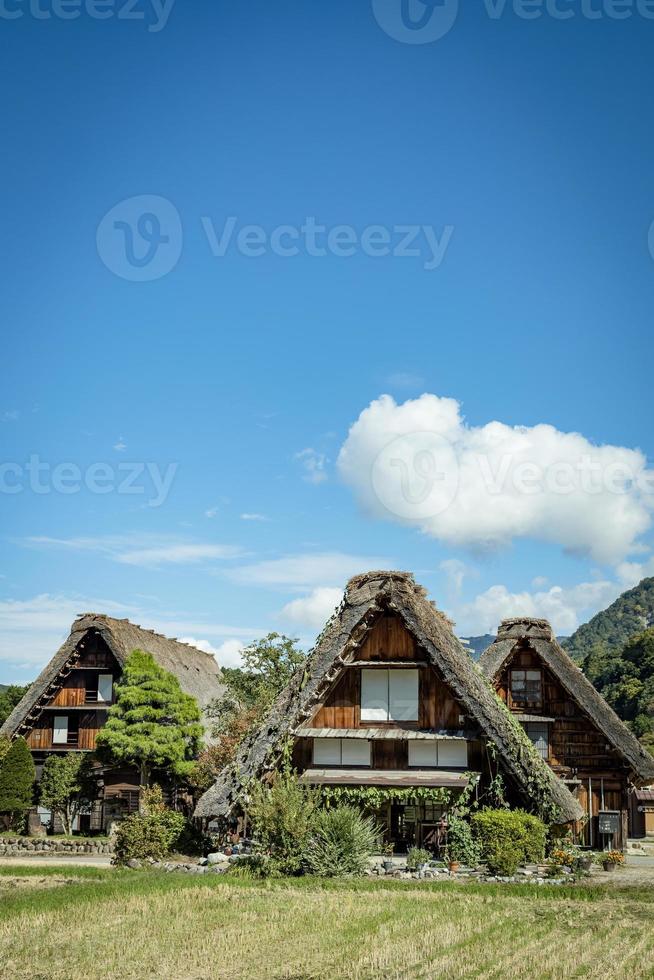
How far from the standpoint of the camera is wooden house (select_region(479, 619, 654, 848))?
127 feet

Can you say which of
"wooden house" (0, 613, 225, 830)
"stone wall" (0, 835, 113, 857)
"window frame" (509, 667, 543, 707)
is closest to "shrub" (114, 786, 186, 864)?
"stone wall" (0, 835, 113, 857)

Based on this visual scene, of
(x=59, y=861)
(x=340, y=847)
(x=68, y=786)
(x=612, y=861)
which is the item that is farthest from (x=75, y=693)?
(x=612, y=861)

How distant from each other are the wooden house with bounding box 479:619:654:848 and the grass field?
14.4m

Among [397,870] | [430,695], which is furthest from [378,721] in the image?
[397,870]

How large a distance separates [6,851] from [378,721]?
15.5 meters

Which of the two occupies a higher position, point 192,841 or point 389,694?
point 389,694

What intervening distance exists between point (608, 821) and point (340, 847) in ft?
45.0

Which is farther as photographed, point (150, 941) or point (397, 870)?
point (397, 870)

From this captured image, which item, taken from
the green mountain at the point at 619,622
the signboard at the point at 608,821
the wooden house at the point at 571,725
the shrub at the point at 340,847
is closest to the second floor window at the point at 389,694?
the shrub at the point at 340,847

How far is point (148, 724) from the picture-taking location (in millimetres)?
42062

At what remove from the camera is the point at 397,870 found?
92.4ft

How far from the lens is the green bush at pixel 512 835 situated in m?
28.2

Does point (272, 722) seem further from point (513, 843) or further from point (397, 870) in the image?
point (513, 843)

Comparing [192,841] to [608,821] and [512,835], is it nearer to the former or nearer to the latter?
[512,835]
